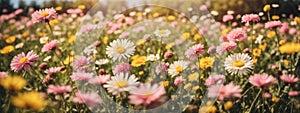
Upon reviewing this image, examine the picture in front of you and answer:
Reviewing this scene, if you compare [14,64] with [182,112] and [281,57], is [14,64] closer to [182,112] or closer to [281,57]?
[182,112]

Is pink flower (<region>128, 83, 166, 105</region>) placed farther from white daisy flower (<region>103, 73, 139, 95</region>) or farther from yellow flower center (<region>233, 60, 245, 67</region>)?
yellow flower center (<region>233, 60, 245, 67</region>)

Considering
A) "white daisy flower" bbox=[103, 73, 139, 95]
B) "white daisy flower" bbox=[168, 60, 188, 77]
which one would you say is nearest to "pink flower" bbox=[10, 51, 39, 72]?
"white daisy flower" bbox=[103, 73, 139, 95]

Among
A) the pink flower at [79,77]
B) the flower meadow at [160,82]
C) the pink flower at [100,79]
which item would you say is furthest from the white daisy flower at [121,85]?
the pink flower at [79,77]

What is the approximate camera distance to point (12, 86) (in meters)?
1.07

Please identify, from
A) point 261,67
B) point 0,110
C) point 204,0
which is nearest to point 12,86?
point 0,110

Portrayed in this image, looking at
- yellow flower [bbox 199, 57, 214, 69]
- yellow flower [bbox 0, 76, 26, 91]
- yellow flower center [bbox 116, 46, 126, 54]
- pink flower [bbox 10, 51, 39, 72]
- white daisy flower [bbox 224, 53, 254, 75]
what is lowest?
white daisy flower [bbox 224, 53, 254, 75]

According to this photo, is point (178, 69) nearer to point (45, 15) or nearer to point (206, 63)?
point (206, 63)

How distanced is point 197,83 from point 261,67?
0.59 meters

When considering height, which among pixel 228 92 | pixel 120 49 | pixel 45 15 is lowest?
pixel 228 92

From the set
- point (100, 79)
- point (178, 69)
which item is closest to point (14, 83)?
point (100, 79)

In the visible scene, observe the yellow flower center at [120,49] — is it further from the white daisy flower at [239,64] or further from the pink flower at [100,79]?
the white daisy flower at [239,64]

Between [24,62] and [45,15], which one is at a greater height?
[45,15]

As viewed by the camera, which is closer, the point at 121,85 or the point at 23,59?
the point at 121,85

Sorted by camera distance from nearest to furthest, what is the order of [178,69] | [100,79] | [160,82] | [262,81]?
[262,81] → [100,79] → [178,69] → [160,82]
